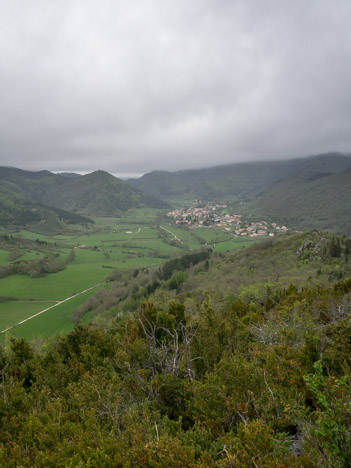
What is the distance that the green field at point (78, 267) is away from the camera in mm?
68062

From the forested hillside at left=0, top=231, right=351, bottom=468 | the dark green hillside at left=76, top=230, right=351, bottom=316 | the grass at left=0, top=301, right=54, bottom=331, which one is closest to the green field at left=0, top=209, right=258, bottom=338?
the grass at left=0, top=301, right=54, bottom=331

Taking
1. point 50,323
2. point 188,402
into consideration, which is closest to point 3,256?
point 50,323

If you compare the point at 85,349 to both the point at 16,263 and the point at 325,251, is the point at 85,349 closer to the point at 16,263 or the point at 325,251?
the point at 325,251

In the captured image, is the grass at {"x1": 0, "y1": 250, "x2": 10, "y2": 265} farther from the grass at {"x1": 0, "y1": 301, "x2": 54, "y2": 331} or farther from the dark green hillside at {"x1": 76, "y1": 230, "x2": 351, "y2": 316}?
the dark green hillside at {"x1": 76, "y1": 230, "x2": 351, "y2": 316}

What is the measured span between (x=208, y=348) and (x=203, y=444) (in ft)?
24.4

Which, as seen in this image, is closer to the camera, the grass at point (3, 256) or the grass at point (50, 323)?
the grass at point (50, 323)

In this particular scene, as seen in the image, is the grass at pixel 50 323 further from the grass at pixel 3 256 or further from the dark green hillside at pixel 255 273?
the grass at pixel 3 256

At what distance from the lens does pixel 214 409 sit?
771cm

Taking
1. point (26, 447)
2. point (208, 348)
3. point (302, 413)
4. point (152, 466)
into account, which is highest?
point (302, 413)

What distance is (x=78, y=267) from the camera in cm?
11800

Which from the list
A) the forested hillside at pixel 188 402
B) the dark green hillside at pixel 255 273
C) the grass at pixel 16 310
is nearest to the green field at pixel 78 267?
the grass at pixel 16 310

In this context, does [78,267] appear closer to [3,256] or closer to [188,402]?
[3,256]

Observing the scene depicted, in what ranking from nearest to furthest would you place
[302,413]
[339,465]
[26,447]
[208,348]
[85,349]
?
[339,465] < [302,413] < [26,447] < [208,348] < [85,349]

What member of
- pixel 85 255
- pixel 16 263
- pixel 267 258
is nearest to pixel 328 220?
pixel 267 258
